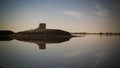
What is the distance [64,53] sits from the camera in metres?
3.01

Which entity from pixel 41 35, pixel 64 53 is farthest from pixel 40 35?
pixel 64 53

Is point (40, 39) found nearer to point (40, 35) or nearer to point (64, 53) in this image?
point (40, 35)

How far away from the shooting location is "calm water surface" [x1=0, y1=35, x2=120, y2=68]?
2.85 meters

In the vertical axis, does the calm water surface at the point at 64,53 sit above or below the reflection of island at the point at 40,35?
below

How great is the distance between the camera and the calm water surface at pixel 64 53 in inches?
112

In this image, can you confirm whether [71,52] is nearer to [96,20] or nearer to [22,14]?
[96,20]

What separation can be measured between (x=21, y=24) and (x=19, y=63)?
50 cm

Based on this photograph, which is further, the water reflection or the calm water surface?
the water reflection

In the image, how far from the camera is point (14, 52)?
9.94 feet

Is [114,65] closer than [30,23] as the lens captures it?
Yes

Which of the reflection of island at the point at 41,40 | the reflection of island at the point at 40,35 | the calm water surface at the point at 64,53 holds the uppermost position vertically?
the reflection of island at the point at 40,35

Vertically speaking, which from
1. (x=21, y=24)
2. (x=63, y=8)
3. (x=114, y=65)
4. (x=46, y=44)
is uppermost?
(x=63, y=8)

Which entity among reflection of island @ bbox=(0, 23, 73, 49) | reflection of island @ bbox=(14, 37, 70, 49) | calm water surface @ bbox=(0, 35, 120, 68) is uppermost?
reflection of island @ bbox=(0, 23, 73, 49)

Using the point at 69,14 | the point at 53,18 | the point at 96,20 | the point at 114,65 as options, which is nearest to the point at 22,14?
the point at 53,18
